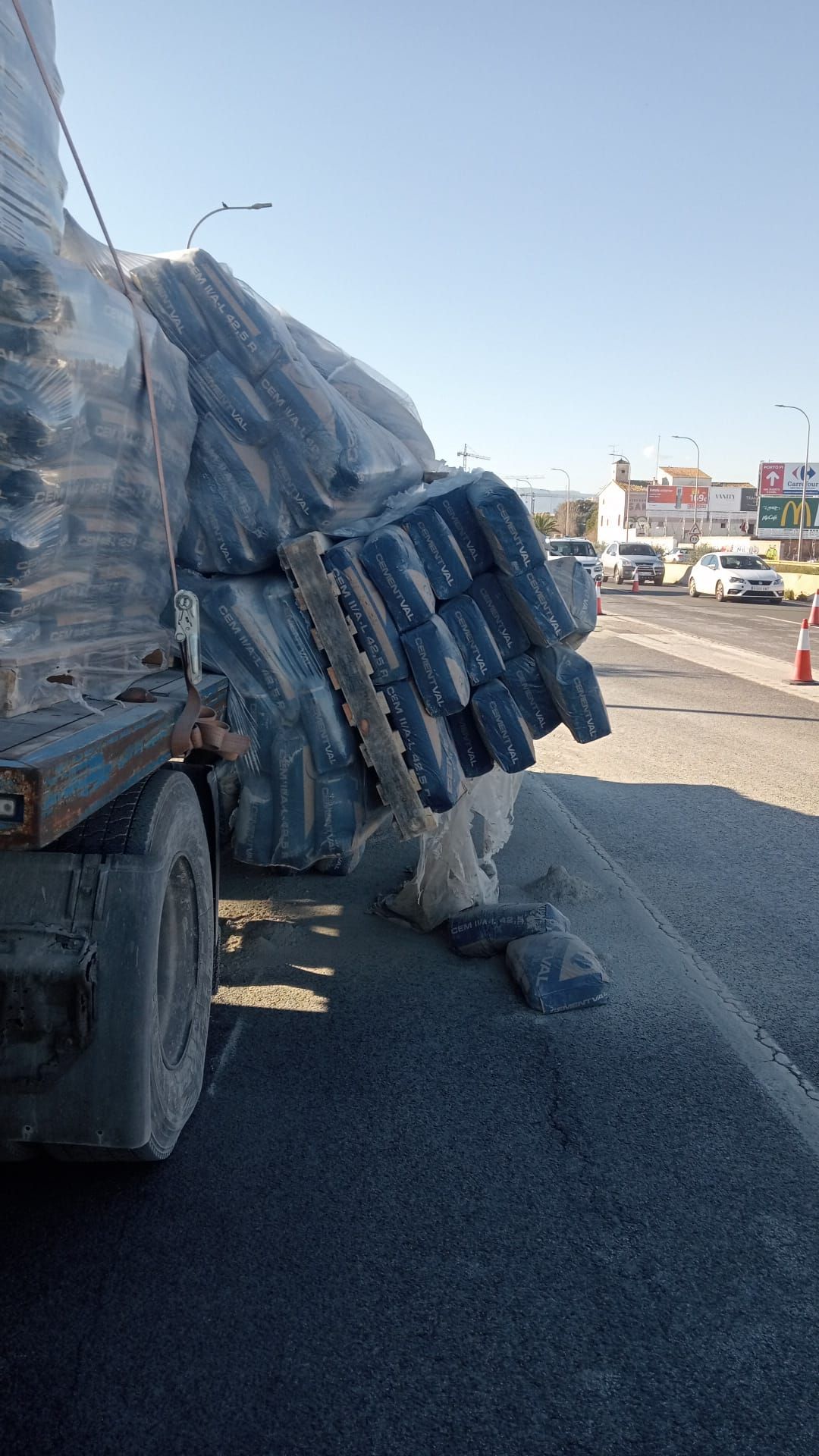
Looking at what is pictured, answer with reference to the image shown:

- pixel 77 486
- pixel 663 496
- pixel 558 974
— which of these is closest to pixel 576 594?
pixel 558 974

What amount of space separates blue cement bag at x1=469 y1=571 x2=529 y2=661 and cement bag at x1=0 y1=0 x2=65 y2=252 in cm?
225

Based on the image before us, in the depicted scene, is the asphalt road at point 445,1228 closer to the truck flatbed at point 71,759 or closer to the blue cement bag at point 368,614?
the truck flatbed at point 71,759

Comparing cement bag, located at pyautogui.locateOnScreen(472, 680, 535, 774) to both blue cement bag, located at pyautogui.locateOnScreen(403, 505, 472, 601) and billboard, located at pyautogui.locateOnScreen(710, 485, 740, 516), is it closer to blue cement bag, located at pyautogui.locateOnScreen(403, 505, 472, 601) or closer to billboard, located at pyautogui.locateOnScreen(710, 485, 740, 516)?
blue cement bag, located at pyautogui.locateOnScreen(403, 505, 472, 601)

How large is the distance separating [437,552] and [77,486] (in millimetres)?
1738

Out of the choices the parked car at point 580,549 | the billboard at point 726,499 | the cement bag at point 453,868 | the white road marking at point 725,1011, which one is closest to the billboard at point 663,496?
the billboard at point 726,499

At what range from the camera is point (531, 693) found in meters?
5.02

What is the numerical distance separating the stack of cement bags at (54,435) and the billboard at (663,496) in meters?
116

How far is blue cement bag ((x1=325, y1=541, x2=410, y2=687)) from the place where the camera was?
14.5 ft

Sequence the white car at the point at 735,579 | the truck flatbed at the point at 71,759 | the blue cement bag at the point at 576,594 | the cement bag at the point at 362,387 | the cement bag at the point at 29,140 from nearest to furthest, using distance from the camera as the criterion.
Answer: the truck flatbed at the point at 71,759, the cement bag at the point at 29,140, the blue cement bag at the point at 576,594, the cement bag at the point at 362,387, the white car at the point at 735,579

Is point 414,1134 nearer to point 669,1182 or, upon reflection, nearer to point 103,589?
point 669,1182

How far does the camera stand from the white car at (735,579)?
1470 inches

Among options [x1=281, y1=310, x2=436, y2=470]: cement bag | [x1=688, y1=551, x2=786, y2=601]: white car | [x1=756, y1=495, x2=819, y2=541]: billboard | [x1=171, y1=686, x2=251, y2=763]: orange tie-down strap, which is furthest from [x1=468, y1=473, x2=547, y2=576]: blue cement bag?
[x1=756, y1=495, x2=819, y2=541]: billboard

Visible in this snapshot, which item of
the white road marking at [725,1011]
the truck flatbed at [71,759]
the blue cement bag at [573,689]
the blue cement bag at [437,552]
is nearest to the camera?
the truck flatbed at [71,759]

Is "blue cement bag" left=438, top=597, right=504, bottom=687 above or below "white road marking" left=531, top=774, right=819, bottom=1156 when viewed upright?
above
